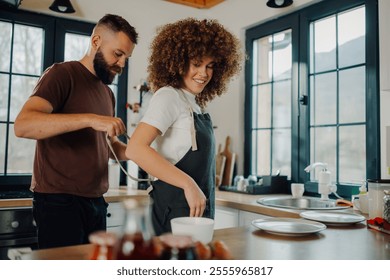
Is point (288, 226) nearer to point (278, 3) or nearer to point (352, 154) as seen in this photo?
point (352, 154)

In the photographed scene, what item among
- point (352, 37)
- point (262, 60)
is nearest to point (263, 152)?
point (262, 60)

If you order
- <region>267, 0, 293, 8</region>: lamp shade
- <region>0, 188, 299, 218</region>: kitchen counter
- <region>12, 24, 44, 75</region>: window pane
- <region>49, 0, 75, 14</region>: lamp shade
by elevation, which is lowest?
<region>0, 188, 299, 218</region>: kitchen counter

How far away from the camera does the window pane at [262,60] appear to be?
2.58m

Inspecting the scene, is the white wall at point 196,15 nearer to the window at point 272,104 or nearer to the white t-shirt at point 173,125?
the window at point 272,104

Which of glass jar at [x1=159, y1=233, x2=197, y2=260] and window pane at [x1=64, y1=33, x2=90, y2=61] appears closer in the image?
glass jar at [x1=159, y1=233, x2=197, y2=260]

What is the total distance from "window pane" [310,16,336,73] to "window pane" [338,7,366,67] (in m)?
0.05

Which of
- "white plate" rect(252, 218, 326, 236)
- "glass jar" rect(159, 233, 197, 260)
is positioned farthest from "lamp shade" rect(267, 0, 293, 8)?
"glass jar" rect(159, 233, 197, 260)

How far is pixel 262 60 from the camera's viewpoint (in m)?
2.62

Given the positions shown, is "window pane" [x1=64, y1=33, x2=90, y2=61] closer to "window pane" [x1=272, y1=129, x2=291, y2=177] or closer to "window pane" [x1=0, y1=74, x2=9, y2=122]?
"window pane" [x1=0, y1=74, x2=9, y2=122]

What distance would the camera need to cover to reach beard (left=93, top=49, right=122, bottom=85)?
1352 millimetres

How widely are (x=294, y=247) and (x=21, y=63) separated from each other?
199 centimetres

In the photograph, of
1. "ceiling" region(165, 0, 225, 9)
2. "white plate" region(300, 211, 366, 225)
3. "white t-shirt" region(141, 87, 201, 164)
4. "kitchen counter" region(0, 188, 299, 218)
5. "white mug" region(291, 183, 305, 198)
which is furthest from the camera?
"ceiling" region(165, 0, 225, 9)

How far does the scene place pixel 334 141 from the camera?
2152 mm

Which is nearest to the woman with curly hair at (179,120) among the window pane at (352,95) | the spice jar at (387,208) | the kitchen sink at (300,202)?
the spice jar at (387,208)
